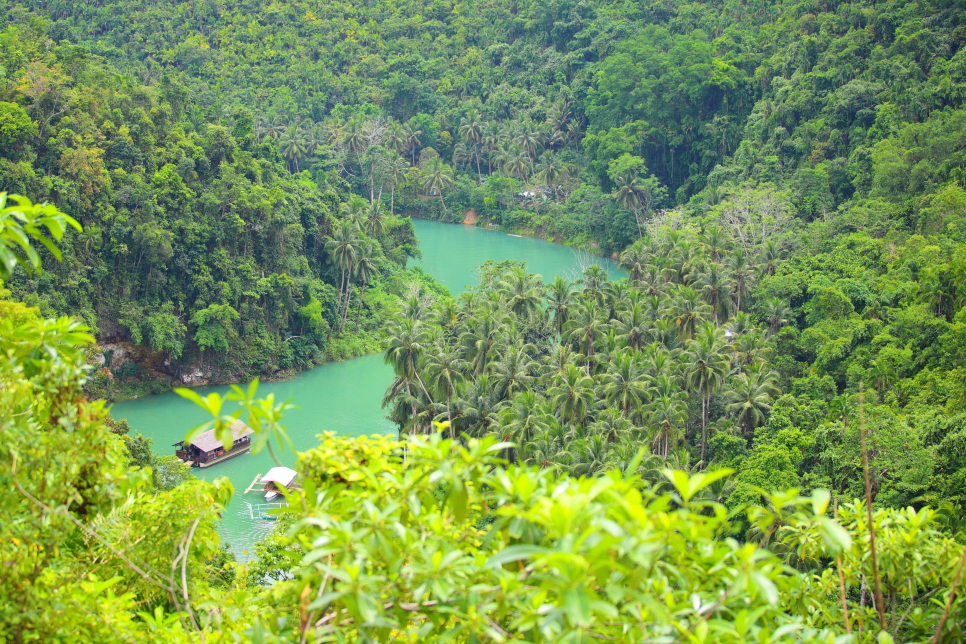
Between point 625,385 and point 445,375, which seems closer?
point 625,385

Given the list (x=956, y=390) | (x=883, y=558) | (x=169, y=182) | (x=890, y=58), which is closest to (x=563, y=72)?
(x=890, y=58)

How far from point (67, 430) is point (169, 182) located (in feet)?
100

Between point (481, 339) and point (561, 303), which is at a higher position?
point (561, 303)

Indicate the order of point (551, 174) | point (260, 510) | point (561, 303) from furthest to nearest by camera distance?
point (551, 174), point (561, 303), point (260, 510)

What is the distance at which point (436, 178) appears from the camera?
58500mm

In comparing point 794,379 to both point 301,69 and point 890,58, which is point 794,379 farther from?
point 301,69

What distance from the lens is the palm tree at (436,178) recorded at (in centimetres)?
5850

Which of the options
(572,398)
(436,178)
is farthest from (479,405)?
(436,178)

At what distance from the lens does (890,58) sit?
44719 mm

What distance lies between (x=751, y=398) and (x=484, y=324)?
8314 mm

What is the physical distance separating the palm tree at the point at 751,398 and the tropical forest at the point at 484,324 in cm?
16

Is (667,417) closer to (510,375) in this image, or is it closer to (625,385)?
(625,385)

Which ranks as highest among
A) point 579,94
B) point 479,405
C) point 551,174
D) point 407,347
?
point 579,94

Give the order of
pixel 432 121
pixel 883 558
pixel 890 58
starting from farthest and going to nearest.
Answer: pixel 432 121 < pixel 890 58 < pixel 883 558
